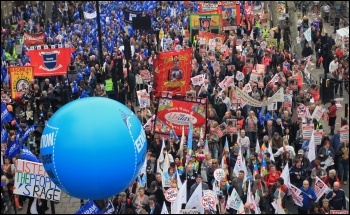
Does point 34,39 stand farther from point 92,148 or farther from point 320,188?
point 92,148

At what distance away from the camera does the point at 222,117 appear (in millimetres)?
17672

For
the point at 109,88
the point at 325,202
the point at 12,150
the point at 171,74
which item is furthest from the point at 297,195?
the point at 109,88

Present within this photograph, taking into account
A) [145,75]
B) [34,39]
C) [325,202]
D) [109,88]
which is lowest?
[34,39]

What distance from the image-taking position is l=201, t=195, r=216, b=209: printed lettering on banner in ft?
38.6

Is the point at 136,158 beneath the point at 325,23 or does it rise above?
above

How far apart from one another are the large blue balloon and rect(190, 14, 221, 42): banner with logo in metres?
21.9

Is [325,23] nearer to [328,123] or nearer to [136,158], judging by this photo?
[328,123]

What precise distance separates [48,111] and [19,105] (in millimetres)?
1140

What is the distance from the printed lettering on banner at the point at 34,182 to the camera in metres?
11.4

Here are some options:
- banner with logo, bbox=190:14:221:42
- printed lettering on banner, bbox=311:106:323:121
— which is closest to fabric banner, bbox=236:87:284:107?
printed lettering on banner, bbox=311:106:323:121

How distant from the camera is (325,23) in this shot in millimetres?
41188

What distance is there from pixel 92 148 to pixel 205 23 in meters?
22.9

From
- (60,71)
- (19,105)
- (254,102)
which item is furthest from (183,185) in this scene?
(60,71)

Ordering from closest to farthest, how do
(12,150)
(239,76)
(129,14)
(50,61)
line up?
(12,150) → (239,76) → (50,61) → (129,14)
